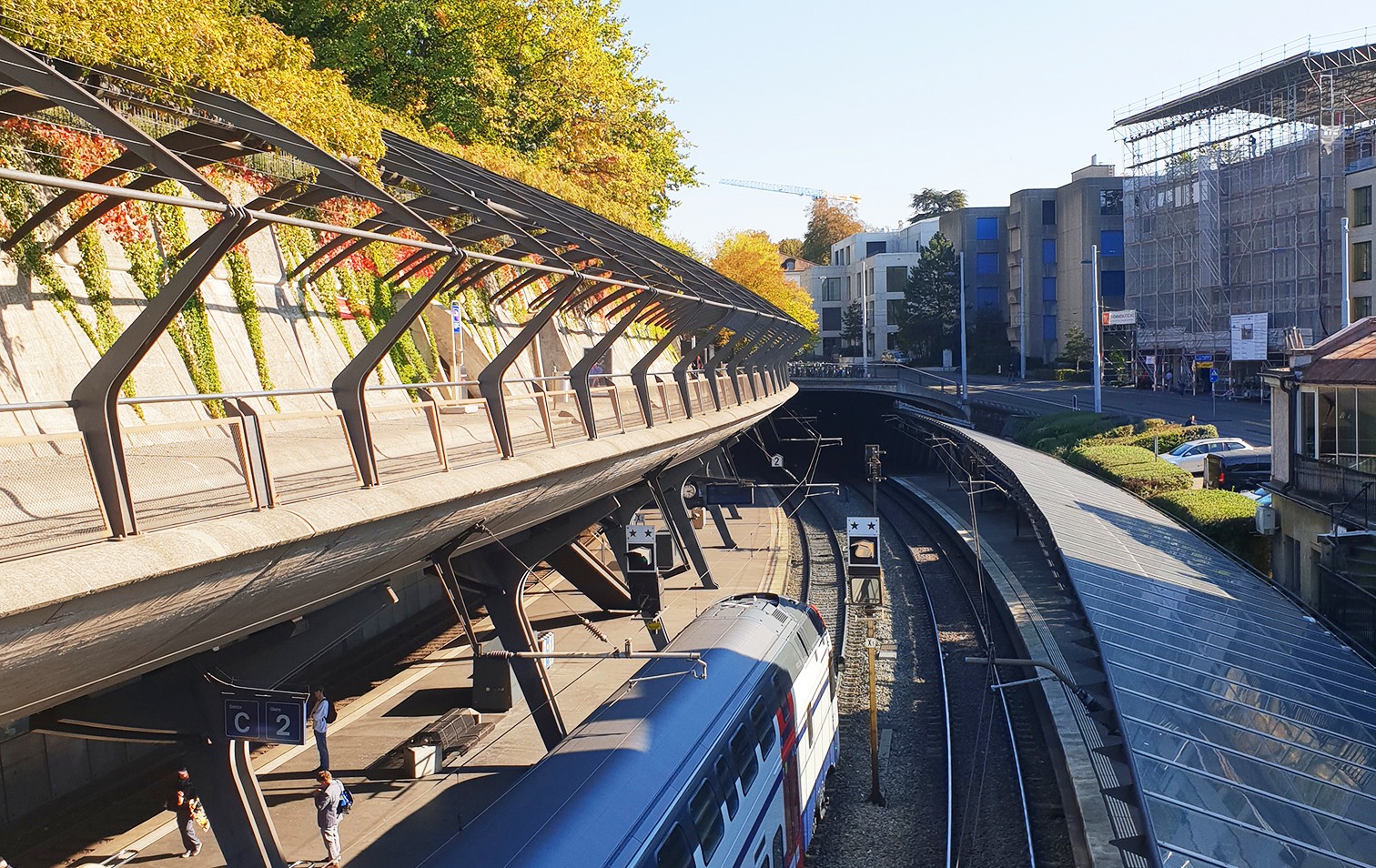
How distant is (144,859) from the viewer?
12.2m

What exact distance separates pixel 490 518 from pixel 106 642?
5620 millimetres

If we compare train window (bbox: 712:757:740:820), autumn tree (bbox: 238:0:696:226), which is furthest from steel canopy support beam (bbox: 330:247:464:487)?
autumn tree (bbox: 238:0:696:226)

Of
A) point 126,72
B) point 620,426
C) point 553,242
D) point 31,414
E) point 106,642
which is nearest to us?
point 106,642

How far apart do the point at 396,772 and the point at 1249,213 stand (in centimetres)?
5121

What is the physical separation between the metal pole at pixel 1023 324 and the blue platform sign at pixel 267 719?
2619 inches

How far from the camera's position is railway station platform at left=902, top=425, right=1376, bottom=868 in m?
9.63

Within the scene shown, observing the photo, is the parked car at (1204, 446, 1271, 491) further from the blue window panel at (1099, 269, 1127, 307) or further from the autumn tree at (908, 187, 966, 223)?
the autumn tree at (908, 187, 966, 223)

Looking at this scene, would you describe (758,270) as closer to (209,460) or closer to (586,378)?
(586,378)

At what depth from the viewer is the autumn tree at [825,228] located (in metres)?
134

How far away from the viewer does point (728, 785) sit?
986 cm

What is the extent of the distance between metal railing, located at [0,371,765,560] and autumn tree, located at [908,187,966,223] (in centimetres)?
11731

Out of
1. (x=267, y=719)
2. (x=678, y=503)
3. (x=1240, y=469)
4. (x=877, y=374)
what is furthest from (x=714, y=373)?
(x=877, y=374)

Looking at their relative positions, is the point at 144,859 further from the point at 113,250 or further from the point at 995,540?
the point at 995,540

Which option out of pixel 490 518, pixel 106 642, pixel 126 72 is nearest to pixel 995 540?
pixel 490 518
